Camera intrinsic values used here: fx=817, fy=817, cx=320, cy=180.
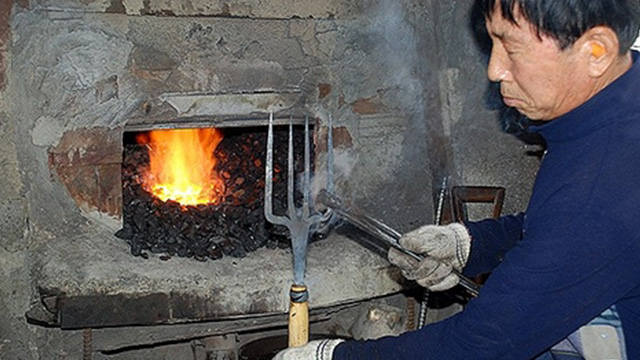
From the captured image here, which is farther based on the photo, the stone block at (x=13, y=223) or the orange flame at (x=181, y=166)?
the orange flame at (x=181, y=166)

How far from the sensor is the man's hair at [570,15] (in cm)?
165

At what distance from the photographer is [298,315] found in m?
1.99

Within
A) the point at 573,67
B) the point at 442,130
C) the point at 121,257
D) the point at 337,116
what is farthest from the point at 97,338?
the point at 573,67

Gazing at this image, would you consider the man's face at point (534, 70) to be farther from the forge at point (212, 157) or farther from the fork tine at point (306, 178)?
the forge at point (212, 157)

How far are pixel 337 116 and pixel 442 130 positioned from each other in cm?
52

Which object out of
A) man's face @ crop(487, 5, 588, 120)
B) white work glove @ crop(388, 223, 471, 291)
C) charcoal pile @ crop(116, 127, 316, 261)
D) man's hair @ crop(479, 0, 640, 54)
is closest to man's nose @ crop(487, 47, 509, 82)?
man's face @ crop(487, 5, 588, 120)

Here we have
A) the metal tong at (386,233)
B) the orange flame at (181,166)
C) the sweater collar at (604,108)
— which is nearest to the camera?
the sweater collar at (604,108)

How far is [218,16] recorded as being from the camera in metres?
3.23

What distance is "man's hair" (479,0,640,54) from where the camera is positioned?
5.43 feet

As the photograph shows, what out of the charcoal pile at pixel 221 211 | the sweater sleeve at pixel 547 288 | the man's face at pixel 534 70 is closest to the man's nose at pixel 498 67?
A: the man's face at pixel 534 70

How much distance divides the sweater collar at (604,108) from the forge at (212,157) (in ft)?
5.19

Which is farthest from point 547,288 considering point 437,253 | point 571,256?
point 437,253

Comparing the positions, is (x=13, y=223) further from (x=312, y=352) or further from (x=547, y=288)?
(x=547, y=288)

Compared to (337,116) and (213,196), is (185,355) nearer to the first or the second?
(213,196)
